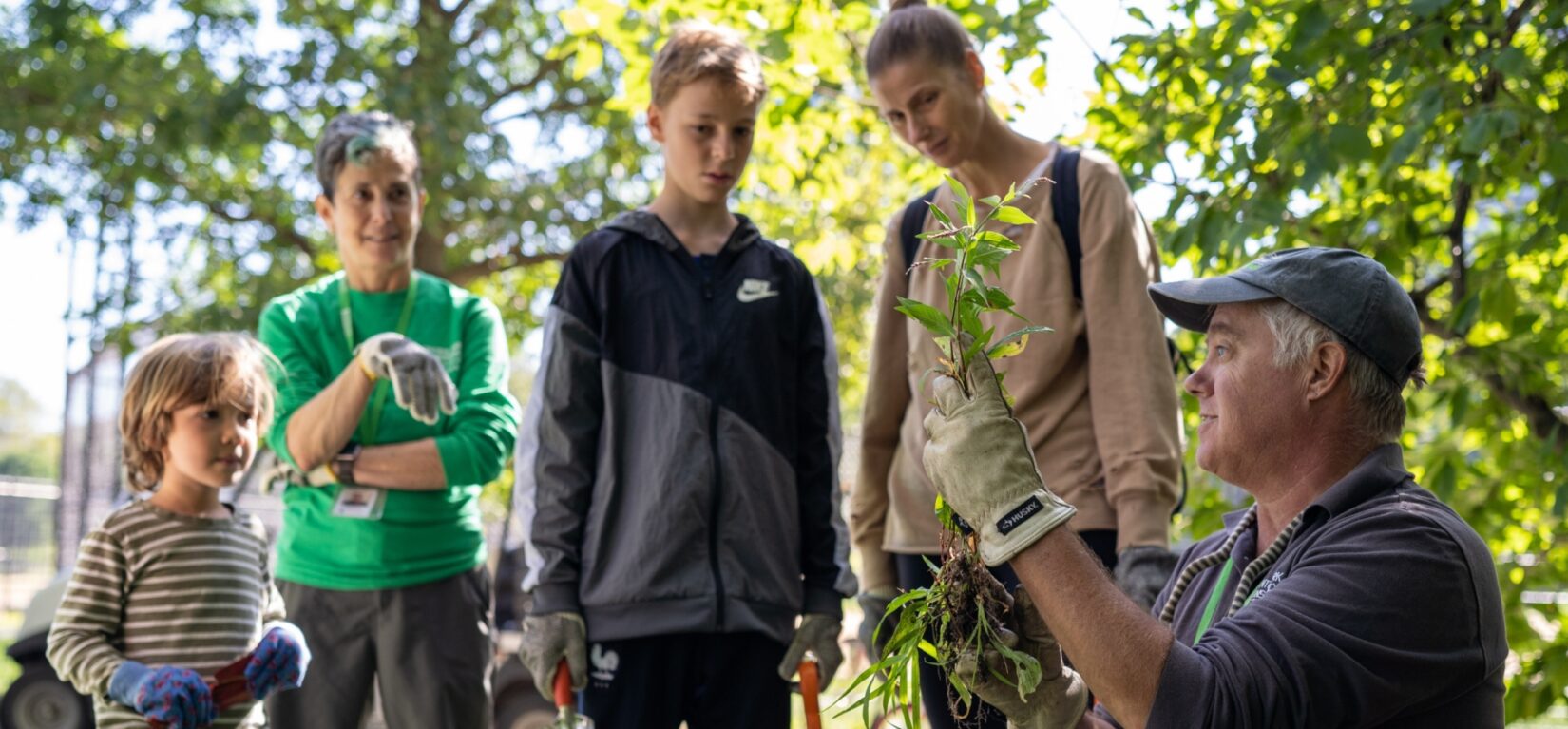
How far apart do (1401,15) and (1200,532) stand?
5.91ft

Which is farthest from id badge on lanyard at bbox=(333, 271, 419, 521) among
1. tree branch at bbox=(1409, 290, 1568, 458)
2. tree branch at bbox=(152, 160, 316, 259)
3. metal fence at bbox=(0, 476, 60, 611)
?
metal fence at bbox=(0, 476, 60, 611)

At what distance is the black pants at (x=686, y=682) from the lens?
2811 mm

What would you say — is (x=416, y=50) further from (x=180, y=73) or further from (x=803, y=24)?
(x=803, y=24)

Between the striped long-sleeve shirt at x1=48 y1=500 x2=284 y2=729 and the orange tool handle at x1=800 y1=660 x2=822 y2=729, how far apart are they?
1.14 m

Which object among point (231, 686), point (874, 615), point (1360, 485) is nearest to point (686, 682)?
point (874, 615)

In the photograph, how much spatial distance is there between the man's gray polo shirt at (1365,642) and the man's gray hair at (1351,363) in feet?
0.45

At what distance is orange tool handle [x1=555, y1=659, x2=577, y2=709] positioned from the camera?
2.79m

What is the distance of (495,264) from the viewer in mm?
11617

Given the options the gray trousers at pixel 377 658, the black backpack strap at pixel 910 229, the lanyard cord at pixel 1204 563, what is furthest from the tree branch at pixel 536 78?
the lanyard cord at pixel 1204 563

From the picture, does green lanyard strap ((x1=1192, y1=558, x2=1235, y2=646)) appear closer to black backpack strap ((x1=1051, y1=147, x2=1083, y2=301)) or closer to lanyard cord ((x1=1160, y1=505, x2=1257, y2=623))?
lanyard cord ((x1=1160, y1=505, x2=1257, y2=623))

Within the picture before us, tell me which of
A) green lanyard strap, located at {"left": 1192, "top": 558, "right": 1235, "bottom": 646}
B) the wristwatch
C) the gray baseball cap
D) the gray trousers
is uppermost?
the gray baseball cap

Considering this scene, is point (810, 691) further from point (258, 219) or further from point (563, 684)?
point (258, 219)

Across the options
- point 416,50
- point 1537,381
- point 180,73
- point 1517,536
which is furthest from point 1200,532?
point 180,73

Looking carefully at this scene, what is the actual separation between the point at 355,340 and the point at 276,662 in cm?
87
